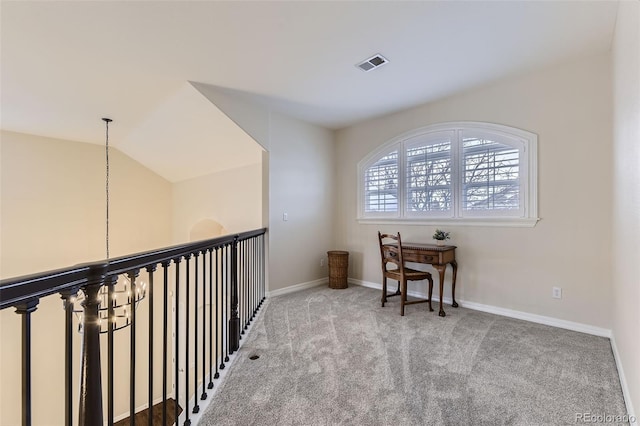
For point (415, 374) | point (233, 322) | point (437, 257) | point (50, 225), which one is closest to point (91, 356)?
point (233, 322)

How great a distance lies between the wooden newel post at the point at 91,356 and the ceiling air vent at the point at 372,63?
2.71 m

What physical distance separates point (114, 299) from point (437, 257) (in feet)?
9.80

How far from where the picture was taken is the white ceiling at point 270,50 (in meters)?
2.11

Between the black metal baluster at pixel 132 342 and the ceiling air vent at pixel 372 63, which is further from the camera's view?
the ceiling air vent at pixel 372 63

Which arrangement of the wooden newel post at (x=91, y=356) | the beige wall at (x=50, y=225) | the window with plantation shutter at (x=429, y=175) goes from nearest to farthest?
1. the wooden newel post at (x=91, y=356)
2. the window with plantation shutter at (x=429, y=175)
3. the beige wall at (x=50, y=225)

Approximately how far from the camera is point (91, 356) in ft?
3.32

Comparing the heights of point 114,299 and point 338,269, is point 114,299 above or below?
above

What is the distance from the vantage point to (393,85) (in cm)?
330

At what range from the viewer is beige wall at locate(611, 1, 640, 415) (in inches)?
59.3

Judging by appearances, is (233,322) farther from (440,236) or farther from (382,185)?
(382,185)

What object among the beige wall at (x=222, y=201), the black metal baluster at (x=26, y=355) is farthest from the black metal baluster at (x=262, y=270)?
the black metal baluster at (x=26, y=355)

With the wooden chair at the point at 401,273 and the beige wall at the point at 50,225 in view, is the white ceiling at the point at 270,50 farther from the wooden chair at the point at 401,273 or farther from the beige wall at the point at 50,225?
the wooden chair at the point at 401,273
